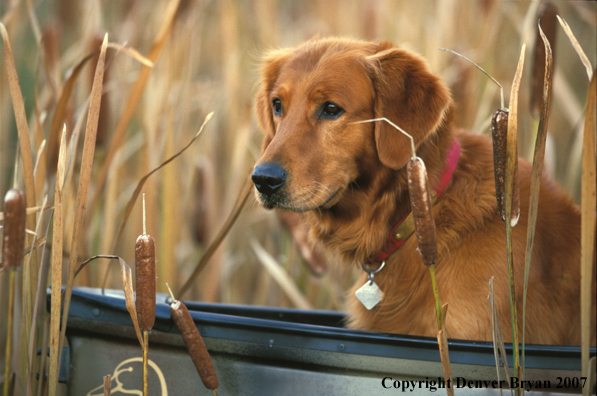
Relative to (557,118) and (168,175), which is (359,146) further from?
(557,118)

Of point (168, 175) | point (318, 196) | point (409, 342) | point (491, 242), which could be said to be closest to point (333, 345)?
point (409, 342)

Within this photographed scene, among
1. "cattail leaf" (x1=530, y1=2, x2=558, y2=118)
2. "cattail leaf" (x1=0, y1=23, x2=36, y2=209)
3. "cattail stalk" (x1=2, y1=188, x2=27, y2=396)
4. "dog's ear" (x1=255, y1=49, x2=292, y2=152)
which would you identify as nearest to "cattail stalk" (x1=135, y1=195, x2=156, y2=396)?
"cattail stalk" (x1=2, y1=188, x2=27, y2=396)

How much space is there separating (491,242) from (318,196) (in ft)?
1.89

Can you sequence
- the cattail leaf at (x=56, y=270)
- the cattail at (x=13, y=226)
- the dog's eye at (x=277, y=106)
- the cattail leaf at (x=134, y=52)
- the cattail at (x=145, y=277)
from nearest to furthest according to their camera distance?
the cattail at (x=13, y=226), the cattail at (x=145, y=277), the cattail leaf at (x=56, y=270), the cattail leaf at (x=134, y=52), the dog's eye at (x=277, y=106)

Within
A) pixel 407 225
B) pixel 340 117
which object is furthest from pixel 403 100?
pixel 407 225

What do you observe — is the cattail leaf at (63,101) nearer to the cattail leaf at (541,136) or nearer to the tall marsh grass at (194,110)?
the tall marsh grass at (194,110)

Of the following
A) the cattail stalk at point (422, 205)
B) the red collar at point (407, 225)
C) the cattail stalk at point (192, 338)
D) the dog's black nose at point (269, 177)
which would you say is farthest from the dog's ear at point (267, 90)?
the cattail stalk at point (422, 205)

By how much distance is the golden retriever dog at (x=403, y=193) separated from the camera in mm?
1593

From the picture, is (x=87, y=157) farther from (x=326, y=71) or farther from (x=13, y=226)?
(x=326, y=71)

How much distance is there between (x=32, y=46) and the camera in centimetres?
366

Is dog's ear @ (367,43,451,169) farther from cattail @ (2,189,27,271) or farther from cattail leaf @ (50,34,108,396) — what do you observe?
cattail @ (2,189,27,271)

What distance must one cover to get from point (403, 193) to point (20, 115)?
1188 millimetres

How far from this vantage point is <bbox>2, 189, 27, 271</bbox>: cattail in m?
0.81

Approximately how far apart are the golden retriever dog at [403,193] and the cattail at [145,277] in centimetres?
Answer: 69
